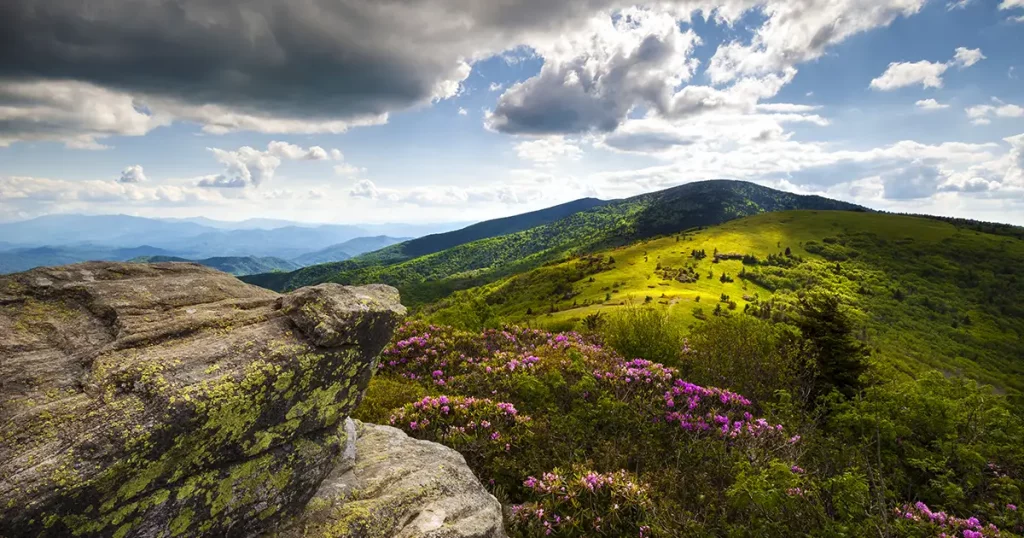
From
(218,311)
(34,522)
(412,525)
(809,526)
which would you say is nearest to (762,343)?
(809,526)

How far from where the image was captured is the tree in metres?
20.7

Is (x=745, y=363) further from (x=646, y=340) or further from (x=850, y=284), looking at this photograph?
(x=850, y=284)

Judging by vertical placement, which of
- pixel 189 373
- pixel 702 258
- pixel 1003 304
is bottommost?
pixel 1003 304

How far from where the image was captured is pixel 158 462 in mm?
4746

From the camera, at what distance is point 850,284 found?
122250 mm

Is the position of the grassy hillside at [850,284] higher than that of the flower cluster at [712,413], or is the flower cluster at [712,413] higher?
the flower cluster at [712,413]

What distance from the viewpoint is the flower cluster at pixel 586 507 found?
25.5ft

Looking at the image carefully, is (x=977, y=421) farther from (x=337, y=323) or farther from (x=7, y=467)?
(x=7, y=467)

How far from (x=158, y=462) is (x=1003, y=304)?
174 metres

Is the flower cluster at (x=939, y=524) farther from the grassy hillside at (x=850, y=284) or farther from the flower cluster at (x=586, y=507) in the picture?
the grassy hillside at (x=850, y=284)

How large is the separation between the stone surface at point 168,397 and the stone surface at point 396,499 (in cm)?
39

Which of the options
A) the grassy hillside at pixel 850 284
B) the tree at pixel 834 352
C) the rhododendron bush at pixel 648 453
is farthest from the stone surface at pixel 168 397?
the grassy hillside at pixel 850 284

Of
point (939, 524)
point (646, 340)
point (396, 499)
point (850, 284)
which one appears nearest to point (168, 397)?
point (396, 499)

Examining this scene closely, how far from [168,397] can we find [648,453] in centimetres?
930
